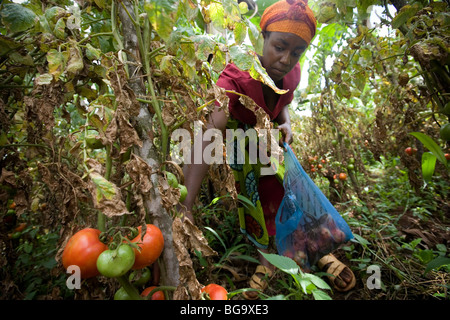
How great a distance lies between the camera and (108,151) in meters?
0.62

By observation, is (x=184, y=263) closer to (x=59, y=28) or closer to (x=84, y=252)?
(x=84, y=252)

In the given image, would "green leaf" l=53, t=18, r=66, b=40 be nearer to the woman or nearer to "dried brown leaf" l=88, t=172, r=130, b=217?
"dried brown leaf" l=88, t=172, r=130, b=217

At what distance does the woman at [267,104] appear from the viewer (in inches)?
53.8

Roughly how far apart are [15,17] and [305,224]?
1.54m

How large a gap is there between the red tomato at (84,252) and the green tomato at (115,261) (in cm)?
3

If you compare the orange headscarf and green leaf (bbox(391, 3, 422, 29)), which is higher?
the orange headscarf

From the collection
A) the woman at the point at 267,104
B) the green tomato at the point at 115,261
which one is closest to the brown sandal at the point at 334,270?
the woman at the point at 267,104

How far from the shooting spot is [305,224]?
1412mm

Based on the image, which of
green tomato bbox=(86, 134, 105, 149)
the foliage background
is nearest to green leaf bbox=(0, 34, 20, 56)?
the foliage background

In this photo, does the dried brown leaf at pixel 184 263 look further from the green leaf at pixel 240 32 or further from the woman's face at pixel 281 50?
the woman's face at pixel 281 50

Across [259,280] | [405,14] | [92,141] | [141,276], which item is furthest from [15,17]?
[259,280]

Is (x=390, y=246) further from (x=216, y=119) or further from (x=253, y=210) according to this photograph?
(x=216, y=119)

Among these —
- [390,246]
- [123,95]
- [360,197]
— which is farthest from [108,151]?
[360,197]

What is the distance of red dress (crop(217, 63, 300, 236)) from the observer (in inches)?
56.9
